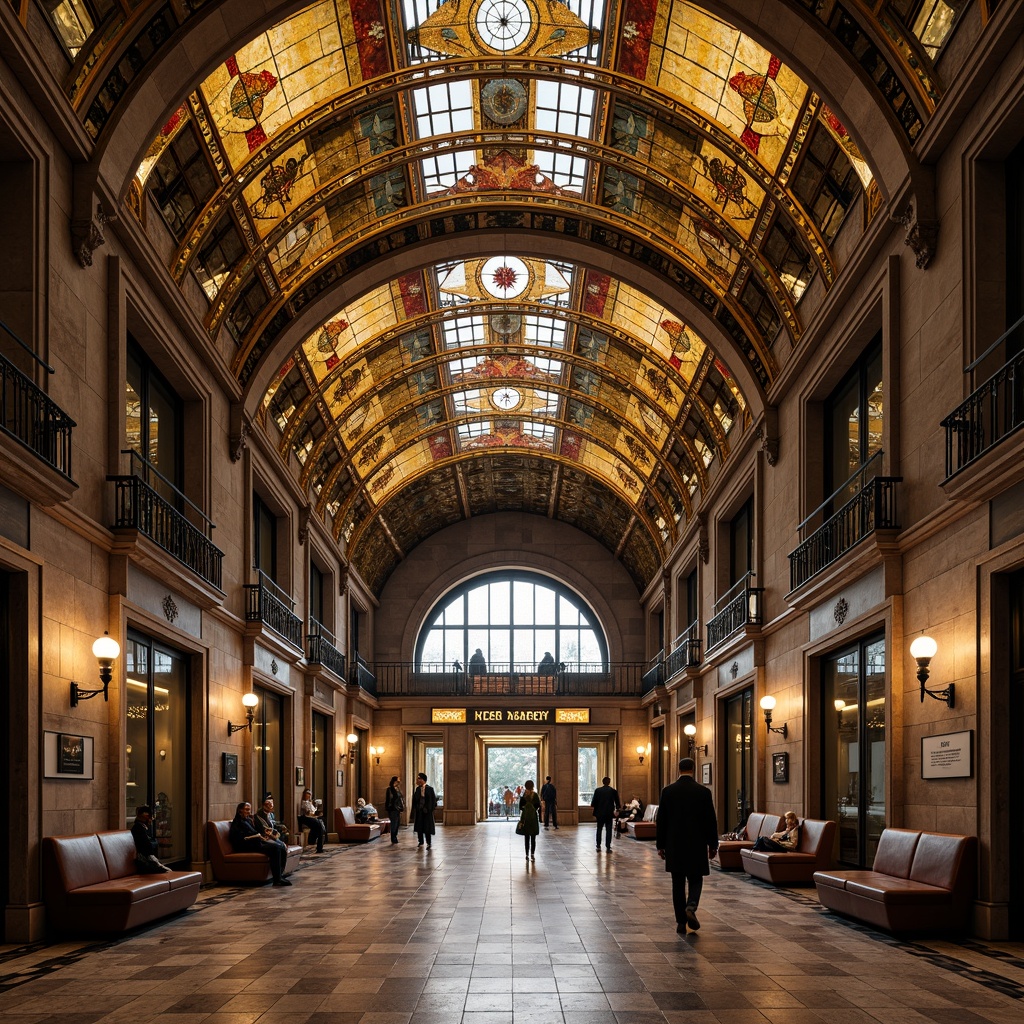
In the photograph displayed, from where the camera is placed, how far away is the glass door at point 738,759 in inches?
799

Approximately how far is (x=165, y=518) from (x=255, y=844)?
189 inches

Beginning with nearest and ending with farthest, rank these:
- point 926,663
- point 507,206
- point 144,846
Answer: point 926,663 < point 144,846 < point 507,206

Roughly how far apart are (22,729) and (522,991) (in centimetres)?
514

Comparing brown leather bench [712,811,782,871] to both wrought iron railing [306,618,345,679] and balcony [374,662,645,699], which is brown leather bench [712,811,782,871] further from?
balcony [374,662,645,699]

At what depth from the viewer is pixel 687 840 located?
34.5ft

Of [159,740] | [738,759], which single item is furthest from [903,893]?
[738,759]

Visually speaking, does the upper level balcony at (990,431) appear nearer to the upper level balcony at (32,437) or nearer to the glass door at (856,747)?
the glass door at (856,747)

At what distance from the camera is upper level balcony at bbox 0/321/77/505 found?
927cm

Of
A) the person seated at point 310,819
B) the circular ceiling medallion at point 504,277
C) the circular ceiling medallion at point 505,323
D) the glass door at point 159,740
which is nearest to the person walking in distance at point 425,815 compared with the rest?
the person seated at point 310,819

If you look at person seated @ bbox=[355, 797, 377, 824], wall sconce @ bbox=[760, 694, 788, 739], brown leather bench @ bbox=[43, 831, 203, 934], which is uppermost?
wall sconce @ bbox=[760, 694, 788, 739]

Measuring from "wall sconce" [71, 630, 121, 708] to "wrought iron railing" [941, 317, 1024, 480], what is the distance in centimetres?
832

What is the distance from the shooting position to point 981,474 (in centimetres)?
953

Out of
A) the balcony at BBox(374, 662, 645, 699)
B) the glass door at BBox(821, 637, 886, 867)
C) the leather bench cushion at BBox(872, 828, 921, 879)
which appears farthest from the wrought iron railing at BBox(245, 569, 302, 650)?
the balcony at BBox(374, 662, 645, 699)

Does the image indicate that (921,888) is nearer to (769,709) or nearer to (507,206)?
(769,709)
